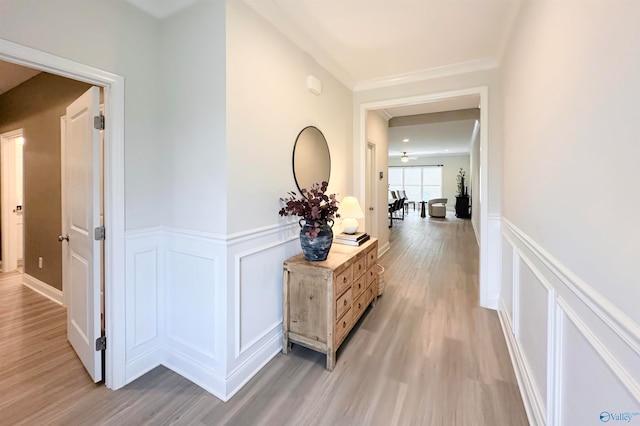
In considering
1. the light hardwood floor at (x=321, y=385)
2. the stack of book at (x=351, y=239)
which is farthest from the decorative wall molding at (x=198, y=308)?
the stack of book at (x=351, y=239)

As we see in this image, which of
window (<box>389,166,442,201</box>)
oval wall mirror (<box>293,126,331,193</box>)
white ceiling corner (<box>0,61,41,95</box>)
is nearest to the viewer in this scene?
oval wall mirror (<box>293,126,331,193</box>)

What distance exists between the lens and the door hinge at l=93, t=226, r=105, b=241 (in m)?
1.83

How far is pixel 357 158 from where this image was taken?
362 centimetres

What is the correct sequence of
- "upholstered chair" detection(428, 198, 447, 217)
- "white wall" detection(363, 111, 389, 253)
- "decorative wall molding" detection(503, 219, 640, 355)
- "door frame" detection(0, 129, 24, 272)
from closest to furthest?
1. "decorative wall molding" detection(503, 219, 640, 355)
2. "door frame" detection(0, 129, 24, 272)
3. "white wall" detection(363, 111, 389, 253)
4. "upholstered chair" detection(428, 198, 447, 217)

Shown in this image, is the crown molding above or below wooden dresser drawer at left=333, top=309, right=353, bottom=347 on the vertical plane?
above

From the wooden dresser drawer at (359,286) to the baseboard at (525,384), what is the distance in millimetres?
1205

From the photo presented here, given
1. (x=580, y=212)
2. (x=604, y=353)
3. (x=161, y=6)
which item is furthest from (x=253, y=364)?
(x=161, y=6)

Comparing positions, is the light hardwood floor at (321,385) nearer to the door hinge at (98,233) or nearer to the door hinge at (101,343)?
the door hinge at (101,343)

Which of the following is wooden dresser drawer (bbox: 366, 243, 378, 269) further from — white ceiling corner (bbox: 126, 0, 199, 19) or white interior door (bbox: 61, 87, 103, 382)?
white ceiling corner (bbox: 126, 0, 199, 19)

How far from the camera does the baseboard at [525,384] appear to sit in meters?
1.46

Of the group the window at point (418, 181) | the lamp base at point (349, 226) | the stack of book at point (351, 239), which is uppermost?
the window at point (418, 181)

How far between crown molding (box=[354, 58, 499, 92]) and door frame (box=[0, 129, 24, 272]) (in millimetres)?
4826

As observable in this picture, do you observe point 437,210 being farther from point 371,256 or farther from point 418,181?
point 371,256

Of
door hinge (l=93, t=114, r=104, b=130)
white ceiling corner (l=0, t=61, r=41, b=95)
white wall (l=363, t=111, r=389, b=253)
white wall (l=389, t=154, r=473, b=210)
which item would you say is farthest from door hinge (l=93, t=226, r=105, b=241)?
white wall (l=389, t=154, r=473, b=210)
